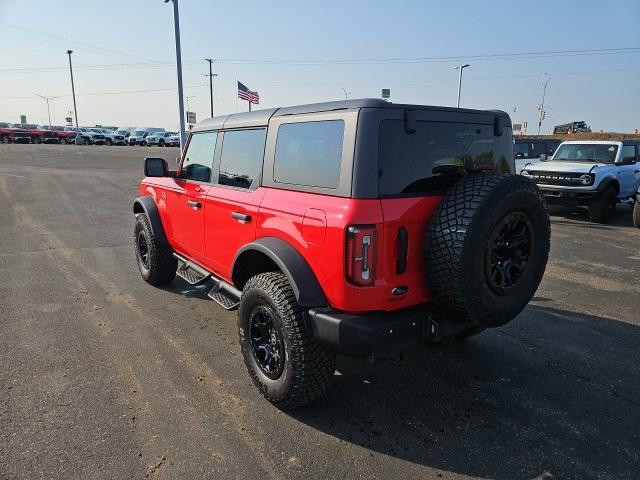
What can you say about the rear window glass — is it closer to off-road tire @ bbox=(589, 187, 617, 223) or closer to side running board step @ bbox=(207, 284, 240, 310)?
side running board step @ bbox=(207, 284, 240, 310)

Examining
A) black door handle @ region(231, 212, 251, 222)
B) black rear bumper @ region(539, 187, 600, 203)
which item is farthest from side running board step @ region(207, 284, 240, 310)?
black rear bumper @ region(539, 187, 600, 203)

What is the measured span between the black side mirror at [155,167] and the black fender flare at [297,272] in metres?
2.31

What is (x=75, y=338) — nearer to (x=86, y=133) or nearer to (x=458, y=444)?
(x=458, y=444)

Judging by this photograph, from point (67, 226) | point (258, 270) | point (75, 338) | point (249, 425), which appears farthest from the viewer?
point (67, 226)

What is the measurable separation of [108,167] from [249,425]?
72.9 feet

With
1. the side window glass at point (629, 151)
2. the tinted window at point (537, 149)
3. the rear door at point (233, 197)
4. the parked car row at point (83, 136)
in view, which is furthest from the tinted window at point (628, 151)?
the parked car row at point (83, 136)

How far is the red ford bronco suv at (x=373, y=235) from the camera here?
8.20 feet

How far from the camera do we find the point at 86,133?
1863 inches

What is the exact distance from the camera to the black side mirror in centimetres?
468

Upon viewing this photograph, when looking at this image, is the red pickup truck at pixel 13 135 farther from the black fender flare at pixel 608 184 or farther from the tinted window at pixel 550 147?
the black fender flare at pixel 608 184

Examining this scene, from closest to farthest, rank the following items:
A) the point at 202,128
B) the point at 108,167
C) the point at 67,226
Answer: the point at 202,128 < the point at 67,226 < the point at 108,167

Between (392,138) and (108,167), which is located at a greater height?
(392,138)

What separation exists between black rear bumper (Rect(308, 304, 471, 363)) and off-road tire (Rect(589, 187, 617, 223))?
920cm

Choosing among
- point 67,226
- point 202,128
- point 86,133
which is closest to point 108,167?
point 67,226
